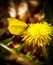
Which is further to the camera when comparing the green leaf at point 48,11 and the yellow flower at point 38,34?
the green leaf at point 48,11

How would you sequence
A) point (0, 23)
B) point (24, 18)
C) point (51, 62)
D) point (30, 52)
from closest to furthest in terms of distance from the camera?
point (51, 62)
point (30, 52)
point (0, 23)
point (24, 18)

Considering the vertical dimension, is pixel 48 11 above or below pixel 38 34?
above

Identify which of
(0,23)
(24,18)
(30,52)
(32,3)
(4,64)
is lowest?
(4,64)

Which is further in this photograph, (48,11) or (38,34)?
(48,11)

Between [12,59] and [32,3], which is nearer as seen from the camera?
[12,59]

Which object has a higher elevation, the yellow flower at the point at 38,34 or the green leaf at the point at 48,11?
the green leaf at the point at 48,11

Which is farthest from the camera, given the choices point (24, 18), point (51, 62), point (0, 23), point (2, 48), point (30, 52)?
point (24, 18)

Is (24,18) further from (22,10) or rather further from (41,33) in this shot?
(41,33)

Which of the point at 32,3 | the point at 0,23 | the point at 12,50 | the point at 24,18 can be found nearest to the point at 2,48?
the point at 12,50

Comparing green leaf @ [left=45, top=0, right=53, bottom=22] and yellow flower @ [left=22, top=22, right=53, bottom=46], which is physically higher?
green leaf @ [left=45, top=0, right=53, bottom=22]

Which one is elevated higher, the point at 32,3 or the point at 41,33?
the point at 32,3

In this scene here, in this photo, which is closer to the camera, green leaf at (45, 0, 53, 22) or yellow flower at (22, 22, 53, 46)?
yellow flower at (22, 22, 53, 46)
